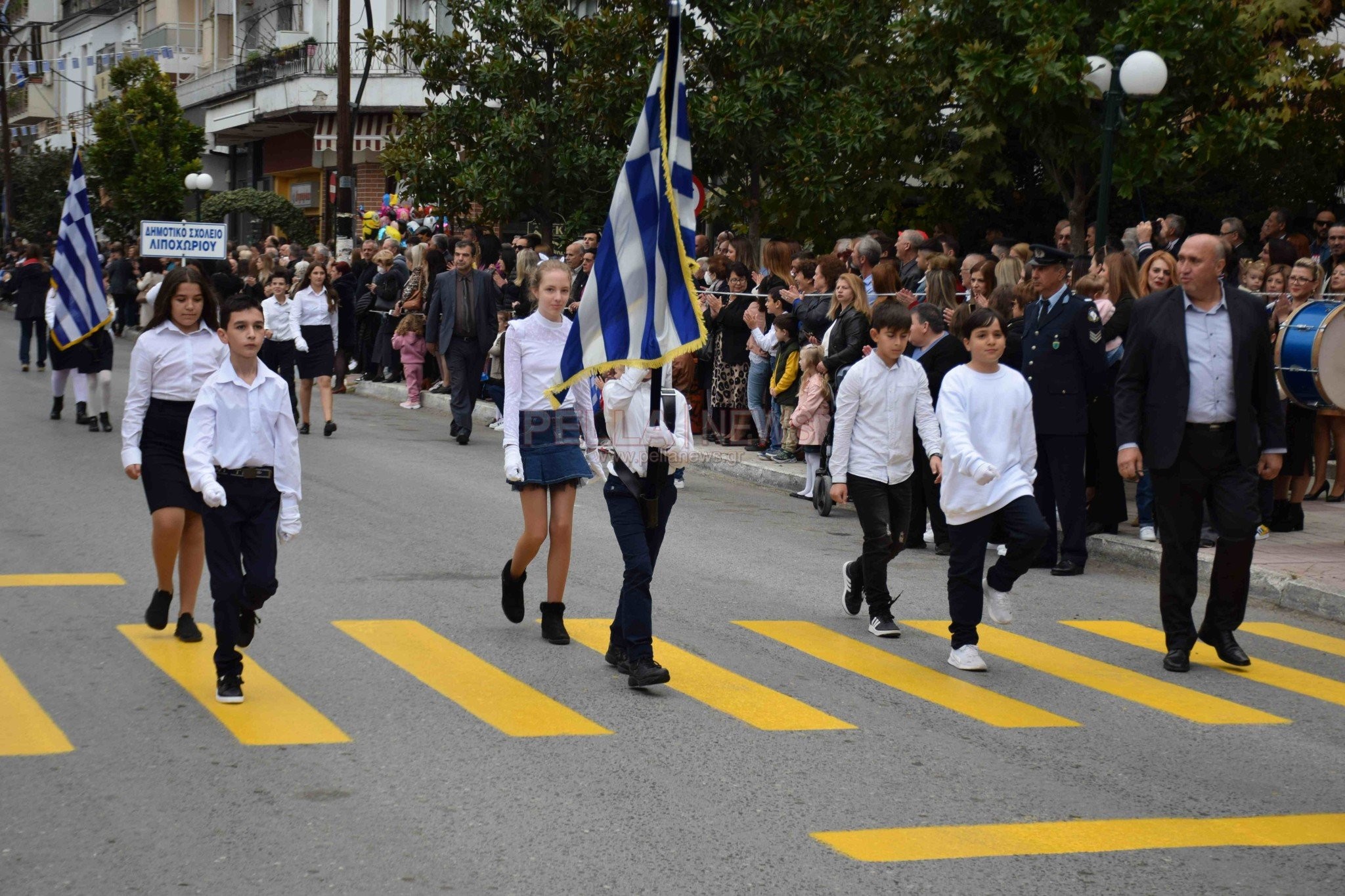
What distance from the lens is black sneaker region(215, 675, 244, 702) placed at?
6.93 meters

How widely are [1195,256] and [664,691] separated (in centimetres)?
339

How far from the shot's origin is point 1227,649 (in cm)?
834

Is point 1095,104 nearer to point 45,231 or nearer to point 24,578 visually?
point 24,578

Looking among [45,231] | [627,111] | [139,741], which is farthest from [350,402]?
[45,231]

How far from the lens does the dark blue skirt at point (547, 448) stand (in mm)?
8203

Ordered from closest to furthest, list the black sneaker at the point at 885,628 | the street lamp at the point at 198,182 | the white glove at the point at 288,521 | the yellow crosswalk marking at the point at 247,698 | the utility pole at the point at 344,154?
1. the yellow crosswalk marking at the point at 247,698
2. the white glove at the point at 288,521
3. the black sneaker at the point at 885,628
4. the utility pole at the point at 344,154
5. the street lamp at the point at 198,182

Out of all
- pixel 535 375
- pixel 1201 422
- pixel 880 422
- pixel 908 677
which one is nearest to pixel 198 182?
pixel 535 375

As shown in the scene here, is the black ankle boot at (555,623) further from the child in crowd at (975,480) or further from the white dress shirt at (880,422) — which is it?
the child in crowd at (975,480)

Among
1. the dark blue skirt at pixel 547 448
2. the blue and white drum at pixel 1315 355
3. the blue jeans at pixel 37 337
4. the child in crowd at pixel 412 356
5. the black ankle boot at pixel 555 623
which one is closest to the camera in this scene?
the dark blue skirt at pixel 547 448

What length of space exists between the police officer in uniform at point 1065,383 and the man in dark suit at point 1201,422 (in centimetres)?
270

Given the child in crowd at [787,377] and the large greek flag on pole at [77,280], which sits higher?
→ the large greek flag on pole at [77,280]

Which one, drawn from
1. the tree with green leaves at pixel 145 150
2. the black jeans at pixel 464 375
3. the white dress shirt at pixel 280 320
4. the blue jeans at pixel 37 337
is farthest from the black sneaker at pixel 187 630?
the tree with green leaves at pixel 145 150

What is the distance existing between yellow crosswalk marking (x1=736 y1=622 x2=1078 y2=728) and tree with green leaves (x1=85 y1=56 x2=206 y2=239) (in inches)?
1487

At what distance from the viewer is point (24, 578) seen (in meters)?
9.53
